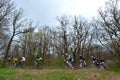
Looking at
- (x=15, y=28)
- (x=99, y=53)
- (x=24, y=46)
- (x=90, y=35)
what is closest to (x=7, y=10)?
(x=15, y=28)

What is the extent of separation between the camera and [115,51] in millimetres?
58438

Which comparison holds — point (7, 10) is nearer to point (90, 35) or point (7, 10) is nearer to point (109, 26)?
point (109, 26)

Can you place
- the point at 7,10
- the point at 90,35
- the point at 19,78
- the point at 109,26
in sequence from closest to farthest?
the point at 19,78 → the point at 7,10 → the point at 109,26 → the point at 90,35

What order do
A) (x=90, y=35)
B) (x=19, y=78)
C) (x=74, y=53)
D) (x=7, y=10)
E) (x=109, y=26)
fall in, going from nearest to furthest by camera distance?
1. (x=19, y=78)
2. (x=7, y=10)
3. (x=109, y=26)
4. (x=74, y=53)
5. (x=90, y=35)

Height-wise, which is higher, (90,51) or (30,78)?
(90,51)

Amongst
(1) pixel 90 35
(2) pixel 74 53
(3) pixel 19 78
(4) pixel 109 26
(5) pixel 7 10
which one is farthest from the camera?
(1) pixel 90 35

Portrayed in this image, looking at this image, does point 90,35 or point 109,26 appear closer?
point 109,26

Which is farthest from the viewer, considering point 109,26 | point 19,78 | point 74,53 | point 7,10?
point 74,53

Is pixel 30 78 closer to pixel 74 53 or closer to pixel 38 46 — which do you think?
pixel 74 53

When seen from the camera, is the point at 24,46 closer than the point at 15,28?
No

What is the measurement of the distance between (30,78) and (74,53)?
45.1m

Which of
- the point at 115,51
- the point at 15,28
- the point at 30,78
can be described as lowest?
the point at 30,78

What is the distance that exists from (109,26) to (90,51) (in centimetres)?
1619

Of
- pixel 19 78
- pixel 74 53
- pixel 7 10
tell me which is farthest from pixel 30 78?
pixel 74 53
